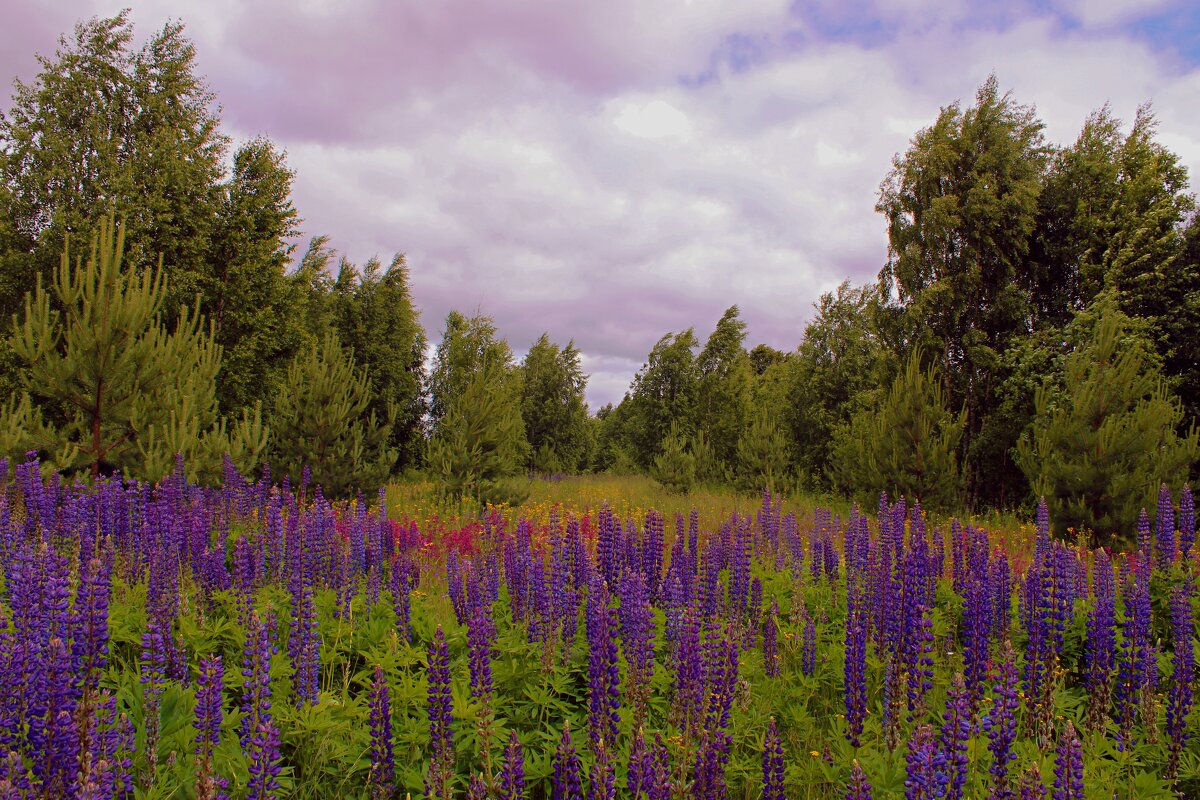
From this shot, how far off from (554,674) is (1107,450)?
1294 centimetres

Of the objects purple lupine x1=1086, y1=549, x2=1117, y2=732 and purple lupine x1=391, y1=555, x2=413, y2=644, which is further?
purple lupine x1=391, y1=555, x2=413, y2=644

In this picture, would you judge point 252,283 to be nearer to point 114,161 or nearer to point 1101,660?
point 114,161

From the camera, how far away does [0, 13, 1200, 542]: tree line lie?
34.5ft

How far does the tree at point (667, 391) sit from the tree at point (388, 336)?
10378 millimetres

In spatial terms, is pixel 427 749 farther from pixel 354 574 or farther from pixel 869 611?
pixel 869 611

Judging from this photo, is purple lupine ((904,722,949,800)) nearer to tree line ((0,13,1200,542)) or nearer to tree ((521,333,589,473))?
tree line ((0,13,1200,542))

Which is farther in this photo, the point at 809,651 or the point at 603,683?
the point at 809,651

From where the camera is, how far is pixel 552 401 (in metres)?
33.6

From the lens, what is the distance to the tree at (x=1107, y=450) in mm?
11797

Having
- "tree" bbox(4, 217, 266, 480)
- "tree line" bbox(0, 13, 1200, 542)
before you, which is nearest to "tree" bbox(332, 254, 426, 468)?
"tree line" bbox(0, 13, 1200, 542)

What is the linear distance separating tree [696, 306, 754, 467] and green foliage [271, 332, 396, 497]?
1596cm

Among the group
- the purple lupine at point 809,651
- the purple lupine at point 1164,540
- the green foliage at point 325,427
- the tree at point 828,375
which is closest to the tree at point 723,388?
the tree at point 828,375

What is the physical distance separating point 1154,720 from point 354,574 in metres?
5.08

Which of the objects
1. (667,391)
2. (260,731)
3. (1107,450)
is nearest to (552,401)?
(667,391)
